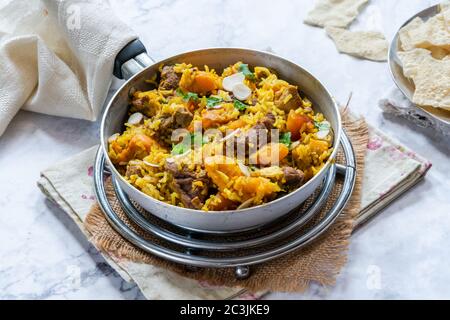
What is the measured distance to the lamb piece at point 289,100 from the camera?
1.97m

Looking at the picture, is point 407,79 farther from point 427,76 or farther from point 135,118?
point 135,118

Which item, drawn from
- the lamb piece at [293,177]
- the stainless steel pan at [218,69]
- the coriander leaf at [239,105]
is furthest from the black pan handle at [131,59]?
the lamb piece at [293,177]

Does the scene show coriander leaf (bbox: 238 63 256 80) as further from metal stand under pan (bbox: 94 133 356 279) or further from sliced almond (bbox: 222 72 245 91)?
metal stand under pan (bbox: 94 133 356 279)

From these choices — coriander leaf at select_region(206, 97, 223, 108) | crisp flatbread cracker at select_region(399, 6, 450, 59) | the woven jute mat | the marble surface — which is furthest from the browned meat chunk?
crisp flatbread cracker at select_region(399, 6, 450, 59)

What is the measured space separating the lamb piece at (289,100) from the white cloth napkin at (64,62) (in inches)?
25.8

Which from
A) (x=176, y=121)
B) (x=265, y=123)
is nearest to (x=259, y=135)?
(x=265, y=123)

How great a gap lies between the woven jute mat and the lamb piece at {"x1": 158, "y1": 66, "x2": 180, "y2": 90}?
18.3 inches

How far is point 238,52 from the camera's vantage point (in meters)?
2.16

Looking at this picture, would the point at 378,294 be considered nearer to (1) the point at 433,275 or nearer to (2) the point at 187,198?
(1) the point at 433,275

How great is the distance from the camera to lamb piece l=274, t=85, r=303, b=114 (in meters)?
1.97

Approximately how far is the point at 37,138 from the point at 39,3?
628mm

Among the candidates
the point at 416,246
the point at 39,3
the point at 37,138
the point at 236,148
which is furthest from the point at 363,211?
the point at 39,3

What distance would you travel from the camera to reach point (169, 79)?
6.76 ft

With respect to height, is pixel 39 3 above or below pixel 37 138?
above
